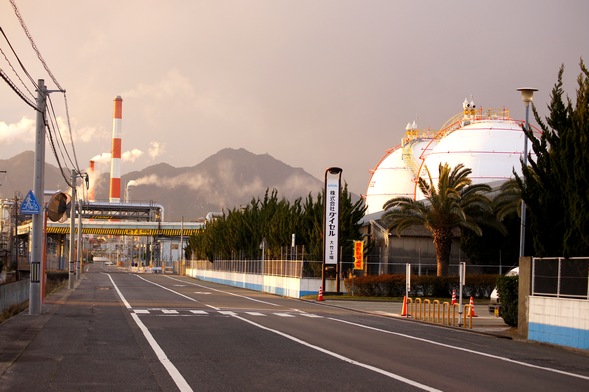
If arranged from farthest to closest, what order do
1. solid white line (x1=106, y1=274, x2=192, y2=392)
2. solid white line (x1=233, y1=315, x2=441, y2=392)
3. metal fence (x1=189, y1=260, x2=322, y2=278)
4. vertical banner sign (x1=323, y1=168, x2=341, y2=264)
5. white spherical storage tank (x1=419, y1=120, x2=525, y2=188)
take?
white spherical storage tank (x1=419, y1=120, x2=525, y2=188) < metal fence (x1=189, y1=260, x2=322, y2=278) < vertical banner sign (x1=323, y1=168, x2=341, y2=264) < solid white line (x1=233, y1=315, x2=441, y2=392) < solid white line (x1=106, y1=274, x2=192, y2=392)

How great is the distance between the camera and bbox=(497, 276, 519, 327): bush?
30078 millimetres

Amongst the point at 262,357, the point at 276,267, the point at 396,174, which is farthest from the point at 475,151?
the point at 262,357

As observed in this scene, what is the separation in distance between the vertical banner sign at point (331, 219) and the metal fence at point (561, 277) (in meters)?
28.6

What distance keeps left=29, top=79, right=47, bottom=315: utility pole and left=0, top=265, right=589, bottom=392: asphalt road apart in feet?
2.40

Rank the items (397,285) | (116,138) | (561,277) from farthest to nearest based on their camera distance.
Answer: (116,138), (397,285), (561,277)

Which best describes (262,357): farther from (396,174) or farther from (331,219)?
(396,174)

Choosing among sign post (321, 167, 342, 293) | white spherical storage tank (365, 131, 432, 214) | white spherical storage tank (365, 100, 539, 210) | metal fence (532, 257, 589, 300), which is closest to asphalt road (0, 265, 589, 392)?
metal fence (532, 257, 589, 300)

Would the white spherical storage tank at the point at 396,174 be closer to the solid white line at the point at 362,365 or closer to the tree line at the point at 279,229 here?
the tree line at the point at 279,229

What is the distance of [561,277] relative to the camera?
23.8 meters

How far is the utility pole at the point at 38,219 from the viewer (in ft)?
96.4

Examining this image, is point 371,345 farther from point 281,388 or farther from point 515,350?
point 281,388

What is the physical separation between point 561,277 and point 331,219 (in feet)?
103

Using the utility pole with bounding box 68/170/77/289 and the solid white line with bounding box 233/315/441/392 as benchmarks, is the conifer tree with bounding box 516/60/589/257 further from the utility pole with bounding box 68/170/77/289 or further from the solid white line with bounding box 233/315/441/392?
the utility pole with bounding box 68/170/77/289

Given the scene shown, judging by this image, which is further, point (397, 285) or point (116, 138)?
point (116, 138)
